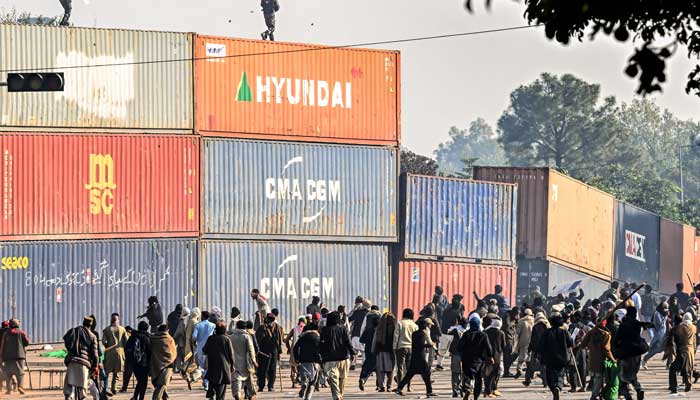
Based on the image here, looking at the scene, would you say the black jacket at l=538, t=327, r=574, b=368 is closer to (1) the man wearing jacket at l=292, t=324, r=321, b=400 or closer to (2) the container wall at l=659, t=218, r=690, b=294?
(1) the man wearing jacket at l=292, t=324, r=321, b=400

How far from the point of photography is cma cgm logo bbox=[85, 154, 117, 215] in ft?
109

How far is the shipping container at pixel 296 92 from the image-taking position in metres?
35.4

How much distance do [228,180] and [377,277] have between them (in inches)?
191

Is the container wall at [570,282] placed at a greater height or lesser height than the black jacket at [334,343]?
lesser

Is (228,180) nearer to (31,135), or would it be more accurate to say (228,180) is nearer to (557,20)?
(31,135)

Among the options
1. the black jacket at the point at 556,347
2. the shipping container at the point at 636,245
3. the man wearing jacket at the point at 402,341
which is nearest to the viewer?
the black jacket at the point at 556,347

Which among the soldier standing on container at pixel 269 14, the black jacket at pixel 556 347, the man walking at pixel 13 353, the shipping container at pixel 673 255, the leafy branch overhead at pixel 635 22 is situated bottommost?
the shipping container at pixel 673 255

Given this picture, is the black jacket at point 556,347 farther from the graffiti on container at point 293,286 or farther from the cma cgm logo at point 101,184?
the graffiti on container at point 293,286

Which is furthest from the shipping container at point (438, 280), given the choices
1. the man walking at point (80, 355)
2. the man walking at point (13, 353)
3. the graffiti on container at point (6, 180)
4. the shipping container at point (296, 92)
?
the man walking at point (80, 355)

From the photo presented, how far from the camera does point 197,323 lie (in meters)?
23.7

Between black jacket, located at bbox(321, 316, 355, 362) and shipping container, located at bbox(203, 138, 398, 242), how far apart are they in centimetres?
1464

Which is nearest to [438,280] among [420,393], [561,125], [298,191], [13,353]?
[298,191]

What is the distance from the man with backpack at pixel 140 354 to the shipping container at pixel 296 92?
14895 mm

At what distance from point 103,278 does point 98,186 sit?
2043mm
